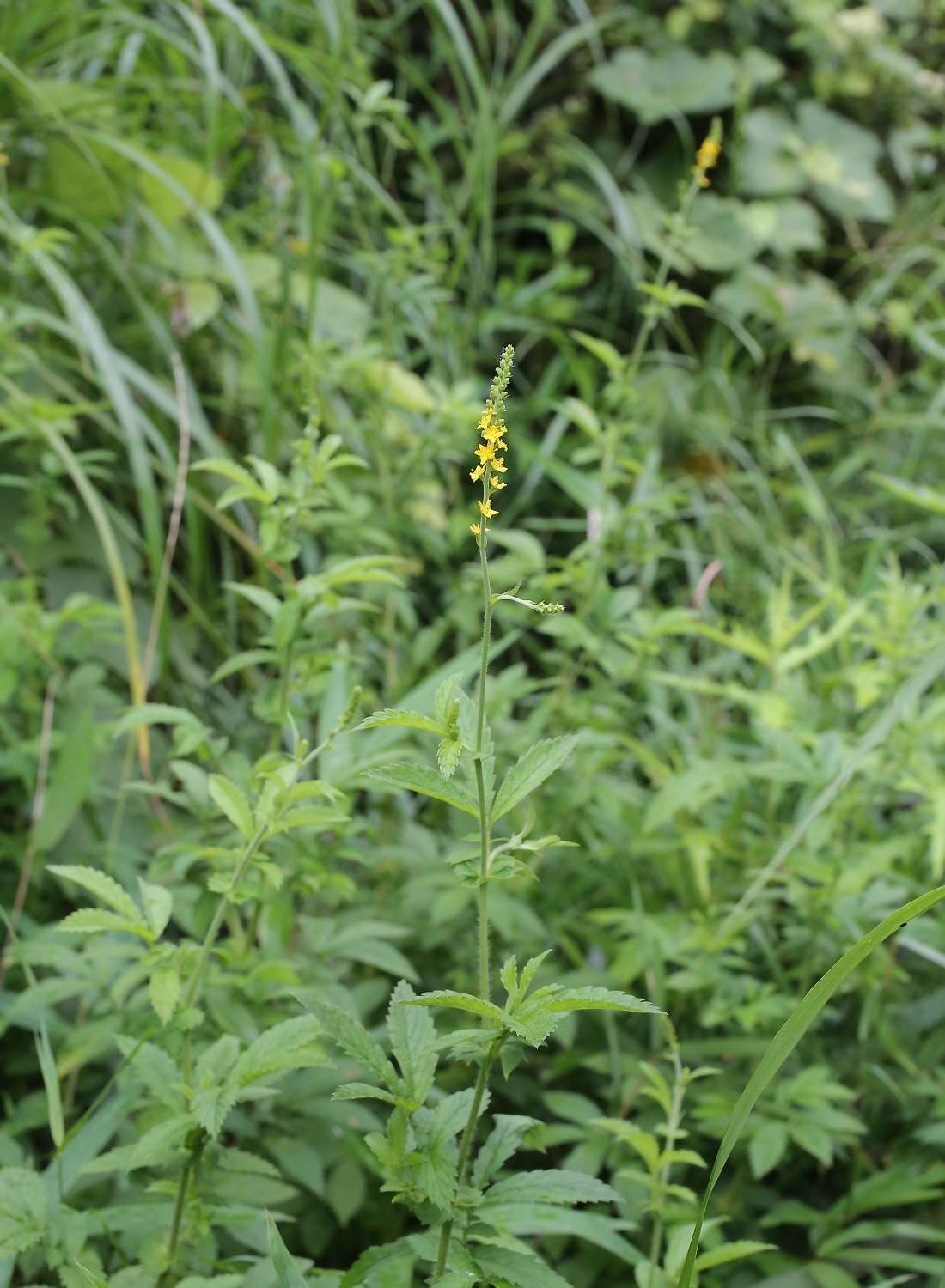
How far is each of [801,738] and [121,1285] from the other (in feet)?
3.17

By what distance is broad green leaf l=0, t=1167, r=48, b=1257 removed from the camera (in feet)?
2.64

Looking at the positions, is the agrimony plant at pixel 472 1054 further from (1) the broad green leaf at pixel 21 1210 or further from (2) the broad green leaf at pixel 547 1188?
A: (1) the broad green leaf at pixel 21 1210

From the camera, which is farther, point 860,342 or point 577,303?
point 860,342

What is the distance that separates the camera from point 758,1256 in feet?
4.17

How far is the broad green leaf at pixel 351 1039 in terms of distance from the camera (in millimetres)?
752

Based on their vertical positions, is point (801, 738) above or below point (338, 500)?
below

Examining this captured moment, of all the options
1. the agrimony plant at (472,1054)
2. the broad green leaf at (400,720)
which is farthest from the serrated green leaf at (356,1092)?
the broad green leaf at (400,720)

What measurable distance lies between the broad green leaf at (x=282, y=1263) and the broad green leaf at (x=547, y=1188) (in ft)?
0.44

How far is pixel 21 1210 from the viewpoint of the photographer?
0.85 metres

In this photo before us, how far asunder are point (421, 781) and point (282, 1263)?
33 cm

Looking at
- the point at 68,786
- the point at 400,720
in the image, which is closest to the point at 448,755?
the point at 400,720

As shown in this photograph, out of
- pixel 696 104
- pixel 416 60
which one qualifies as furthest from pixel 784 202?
pixel 416 60

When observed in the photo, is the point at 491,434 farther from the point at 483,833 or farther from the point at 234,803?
the point at 234,803

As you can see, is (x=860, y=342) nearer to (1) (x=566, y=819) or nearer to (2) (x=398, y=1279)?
(1) (x=566, y=819)
